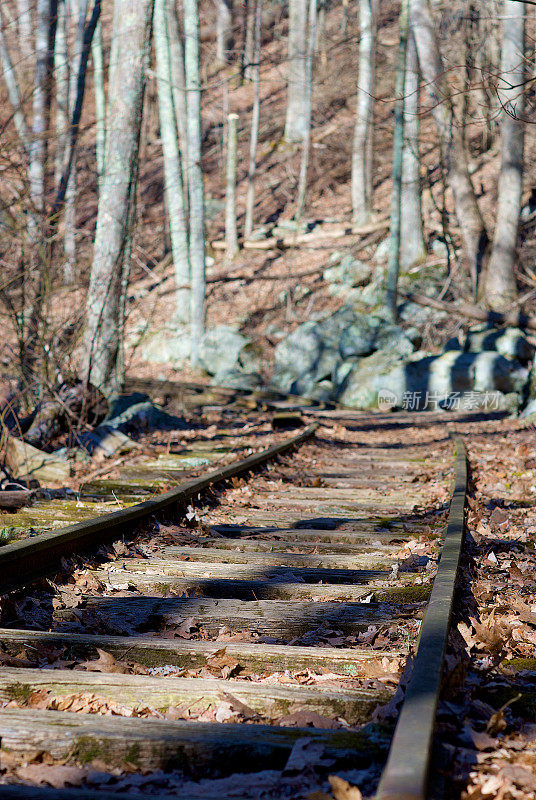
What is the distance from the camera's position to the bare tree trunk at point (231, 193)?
28703mm

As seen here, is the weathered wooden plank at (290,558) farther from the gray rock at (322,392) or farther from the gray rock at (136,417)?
the gray rock at (322,392)

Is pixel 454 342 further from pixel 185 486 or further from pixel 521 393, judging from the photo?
pixel 185 486

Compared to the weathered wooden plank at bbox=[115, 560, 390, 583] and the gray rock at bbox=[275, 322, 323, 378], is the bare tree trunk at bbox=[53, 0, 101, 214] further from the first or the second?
the weathered wooden plank at bbox=[115, 560, 390, 583]

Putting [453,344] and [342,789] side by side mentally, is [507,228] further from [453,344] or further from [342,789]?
[342,789]

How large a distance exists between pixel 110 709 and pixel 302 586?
139cm

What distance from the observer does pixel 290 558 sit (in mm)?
4039

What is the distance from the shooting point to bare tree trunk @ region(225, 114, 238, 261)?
28703 millimetres

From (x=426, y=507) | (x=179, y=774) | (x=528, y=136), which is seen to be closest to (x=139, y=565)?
(x=179, y=774)

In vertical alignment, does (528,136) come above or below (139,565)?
above

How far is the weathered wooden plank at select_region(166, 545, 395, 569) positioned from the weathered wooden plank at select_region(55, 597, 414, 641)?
81 cm

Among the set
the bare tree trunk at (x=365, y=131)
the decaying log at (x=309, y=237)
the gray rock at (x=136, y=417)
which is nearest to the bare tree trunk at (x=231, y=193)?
the decaying log at (x=309, y=237)

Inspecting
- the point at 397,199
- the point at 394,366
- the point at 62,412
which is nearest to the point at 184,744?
the point at 62,412

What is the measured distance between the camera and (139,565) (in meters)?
3.78

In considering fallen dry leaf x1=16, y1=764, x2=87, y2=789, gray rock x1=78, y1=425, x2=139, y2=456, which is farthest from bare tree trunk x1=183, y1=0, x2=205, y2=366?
fallen dry leaf x1=16, y1=764, x2=87, y2=789
